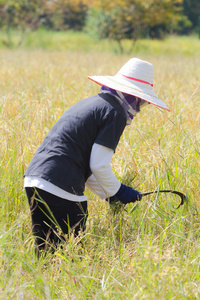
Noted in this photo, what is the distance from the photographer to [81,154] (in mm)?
1997

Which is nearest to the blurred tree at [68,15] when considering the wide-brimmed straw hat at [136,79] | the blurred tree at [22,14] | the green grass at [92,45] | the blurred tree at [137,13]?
the blurred tree at [22,14]

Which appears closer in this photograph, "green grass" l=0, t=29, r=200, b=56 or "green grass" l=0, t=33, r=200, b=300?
"green grass" l=0, t=33, r=200, b=300

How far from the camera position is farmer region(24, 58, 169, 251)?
1922mm

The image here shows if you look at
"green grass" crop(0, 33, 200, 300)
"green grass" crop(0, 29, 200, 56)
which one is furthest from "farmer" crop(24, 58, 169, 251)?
"green grass" crop(0, 29, 200, 56)

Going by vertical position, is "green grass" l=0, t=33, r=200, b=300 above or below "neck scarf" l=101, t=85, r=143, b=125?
below

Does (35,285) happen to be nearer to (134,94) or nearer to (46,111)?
(134,94)

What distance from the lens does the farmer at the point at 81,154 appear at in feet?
6.31

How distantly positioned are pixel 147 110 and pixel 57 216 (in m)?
1.76

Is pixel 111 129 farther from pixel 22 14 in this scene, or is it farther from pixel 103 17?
pixel 22 14

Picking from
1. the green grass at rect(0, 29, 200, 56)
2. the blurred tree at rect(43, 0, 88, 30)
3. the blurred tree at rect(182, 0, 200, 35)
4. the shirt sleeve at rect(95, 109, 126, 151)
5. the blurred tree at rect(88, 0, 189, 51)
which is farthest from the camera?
the blurred tree at rect(182, 0, 200, 35)

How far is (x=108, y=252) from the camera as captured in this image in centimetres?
197

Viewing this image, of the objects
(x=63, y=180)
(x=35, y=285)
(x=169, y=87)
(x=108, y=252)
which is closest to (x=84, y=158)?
(x=63, y=180)

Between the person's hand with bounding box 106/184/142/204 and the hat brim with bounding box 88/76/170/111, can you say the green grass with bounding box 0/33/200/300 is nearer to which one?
the person's hand with bounding box 106/184/142/204

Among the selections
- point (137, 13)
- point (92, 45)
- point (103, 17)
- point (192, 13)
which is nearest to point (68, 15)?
point (192, 13)
